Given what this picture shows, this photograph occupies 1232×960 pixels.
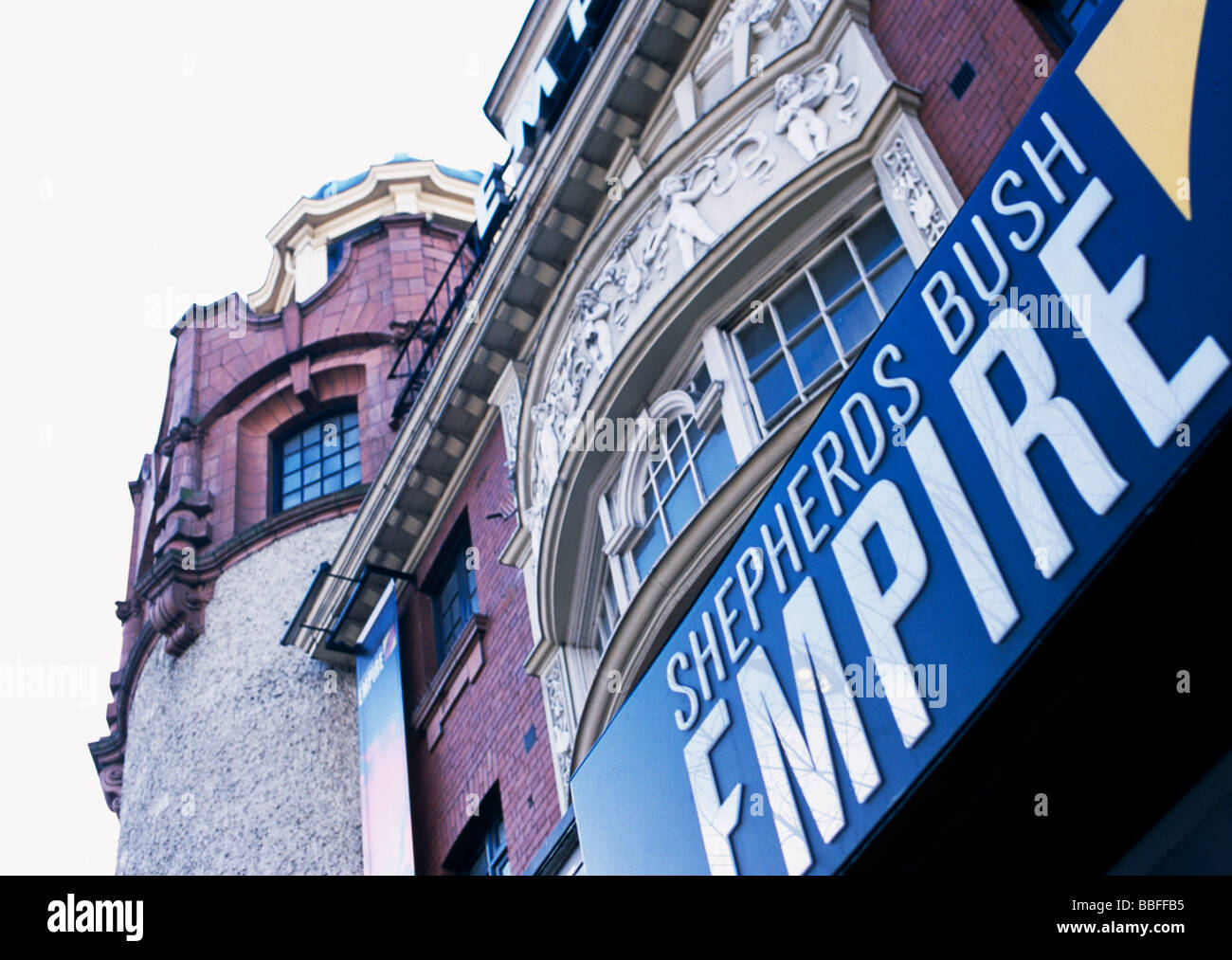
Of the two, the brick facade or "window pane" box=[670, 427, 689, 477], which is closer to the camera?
"window pane" box=[670, 427, 689, 477]

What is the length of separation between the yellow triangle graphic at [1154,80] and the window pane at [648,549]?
571 cm

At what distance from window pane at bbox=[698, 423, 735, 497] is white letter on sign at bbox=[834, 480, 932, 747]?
10.6 feet

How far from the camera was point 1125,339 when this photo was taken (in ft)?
18.1

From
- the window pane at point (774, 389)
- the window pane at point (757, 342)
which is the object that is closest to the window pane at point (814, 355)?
the window pane at point (774, 389)

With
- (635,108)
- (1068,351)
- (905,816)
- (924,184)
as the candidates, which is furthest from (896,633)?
(635,108)

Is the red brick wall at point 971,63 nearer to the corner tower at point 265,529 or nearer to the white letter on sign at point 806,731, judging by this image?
the white letter on sign at point 806,731

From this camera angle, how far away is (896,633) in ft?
21.1

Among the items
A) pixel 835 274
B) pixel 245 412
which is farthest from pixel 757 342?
pixel 245 412

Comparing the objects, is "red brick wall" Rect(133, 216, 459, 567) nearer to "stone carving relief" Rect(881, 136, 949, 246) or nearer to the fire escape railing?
the fire escape railing

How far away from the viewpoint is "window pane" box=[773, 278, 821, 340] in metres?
10.2

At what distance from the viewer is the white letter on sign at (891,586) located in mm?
6203

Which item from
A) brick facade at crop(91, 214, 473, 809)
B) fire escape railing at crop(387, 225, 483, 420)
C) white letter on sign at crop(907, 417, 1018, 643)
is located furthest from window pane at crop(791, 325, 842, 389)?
brick facade at crop(91, 214, 473, 809)

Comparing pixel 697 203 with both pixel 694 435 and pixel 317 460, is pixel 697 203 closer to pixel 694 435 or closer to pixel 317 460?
pixel 694 435
